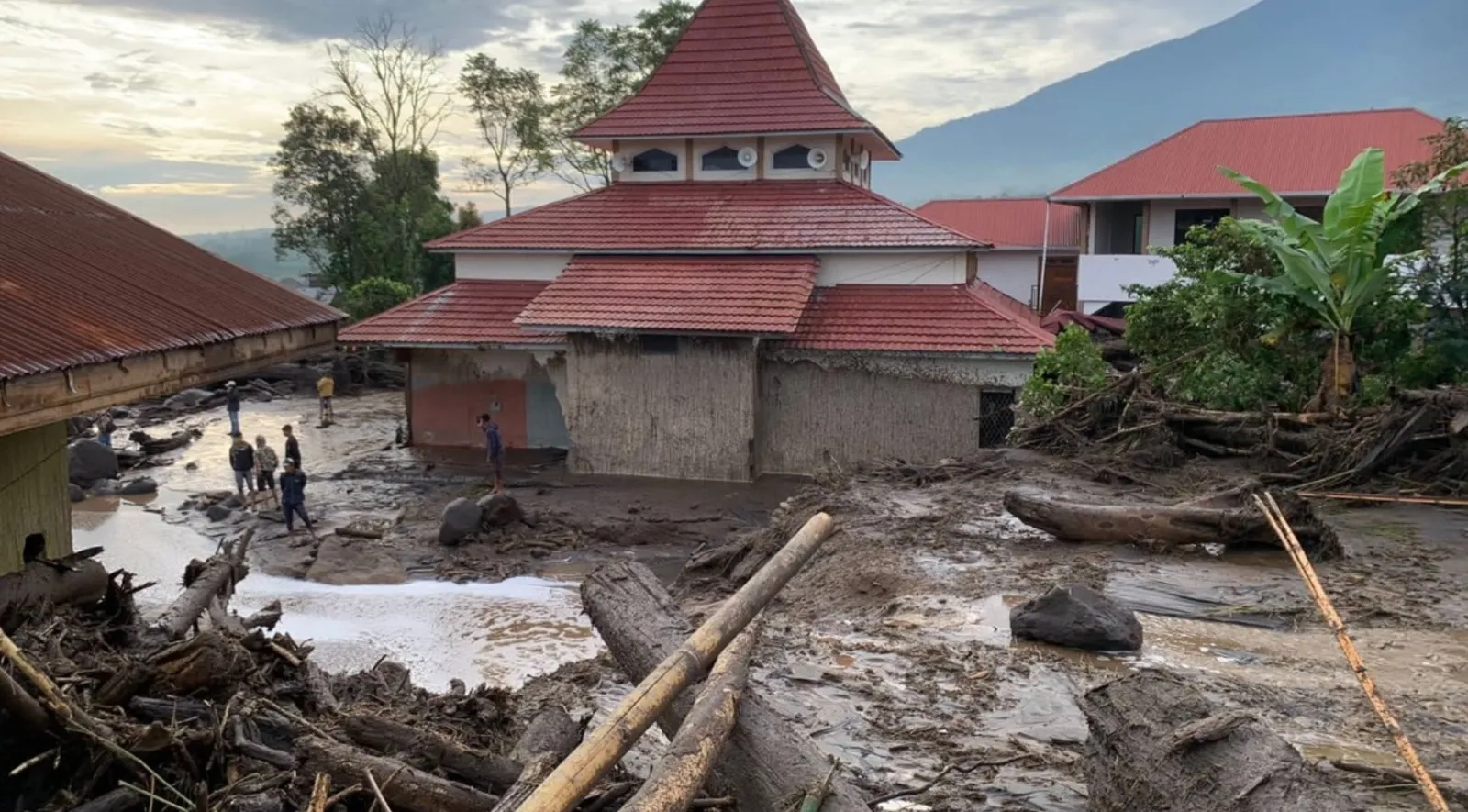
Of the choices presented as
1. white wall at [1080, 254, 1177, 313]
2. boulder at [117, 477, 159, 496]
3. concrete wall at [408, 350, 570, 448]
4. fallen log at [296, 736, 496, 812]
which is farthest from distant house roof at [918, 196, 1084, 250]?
fallen log at [296, 736, 496, 812]

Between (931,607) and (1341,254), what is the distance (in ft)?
26.5

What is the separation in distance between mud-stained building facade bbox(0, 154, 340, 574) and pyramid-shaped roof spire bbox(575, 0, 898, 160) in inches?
505

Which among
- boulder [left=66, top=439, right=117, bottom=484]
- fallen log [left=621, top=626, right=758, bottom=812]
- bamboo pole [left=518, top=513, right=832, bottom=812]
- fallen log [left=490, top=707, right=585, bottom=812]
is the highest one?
bamboo pole [left=518, top=513, right=832, bottom=812]

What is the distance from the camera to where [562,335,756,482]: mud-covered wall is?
16969 millimetres

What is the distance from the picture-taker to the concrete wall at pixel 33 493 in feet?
23.0

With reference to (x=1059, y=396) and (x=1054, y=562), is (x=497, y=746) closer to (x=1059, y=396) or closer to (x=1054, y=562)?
(x=1054, y=562)

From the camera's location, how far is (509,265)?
20.4 meters

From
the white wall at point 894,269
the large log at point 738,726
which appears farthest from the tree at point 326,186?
the large log at point 738,726

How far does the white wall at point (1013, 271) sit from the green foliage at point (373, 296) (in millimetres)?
20907

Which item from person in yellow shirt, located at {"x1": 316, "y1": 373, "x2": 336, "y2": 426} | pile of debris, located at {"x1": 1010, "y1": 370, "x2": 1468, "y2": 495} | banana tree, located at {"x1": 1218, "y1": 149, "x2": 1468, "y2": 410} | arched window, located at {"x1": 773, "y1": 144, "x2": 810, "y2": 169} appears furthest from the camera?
person in yellow shirt, located at {"x1": 316, "y1": 373, "x2": 336, "y2": 426}

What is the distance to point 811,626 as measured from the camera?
7.84 m

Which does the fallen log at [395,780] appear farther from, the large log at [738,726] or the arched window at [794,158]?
the arched window at [794,158]

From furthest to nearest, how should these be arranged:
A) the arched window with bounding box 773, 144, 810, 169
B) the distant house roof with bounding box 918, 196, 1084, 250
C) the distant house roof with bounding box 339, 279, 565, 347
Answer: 1. the distant house roof with bounding box 918, 196, 1084, 250
2. the arched window with bounding box 773, 144, 810, 169
3. the distant house roof with bounding box 339, 279, 565, 347

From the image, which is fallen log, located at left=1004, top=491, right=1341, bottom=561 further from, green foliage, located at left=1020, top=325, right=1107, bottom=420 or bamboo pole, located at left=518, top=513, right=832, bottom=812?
green foliage, located at left=1020, top=325, right=1107, bottom=420
